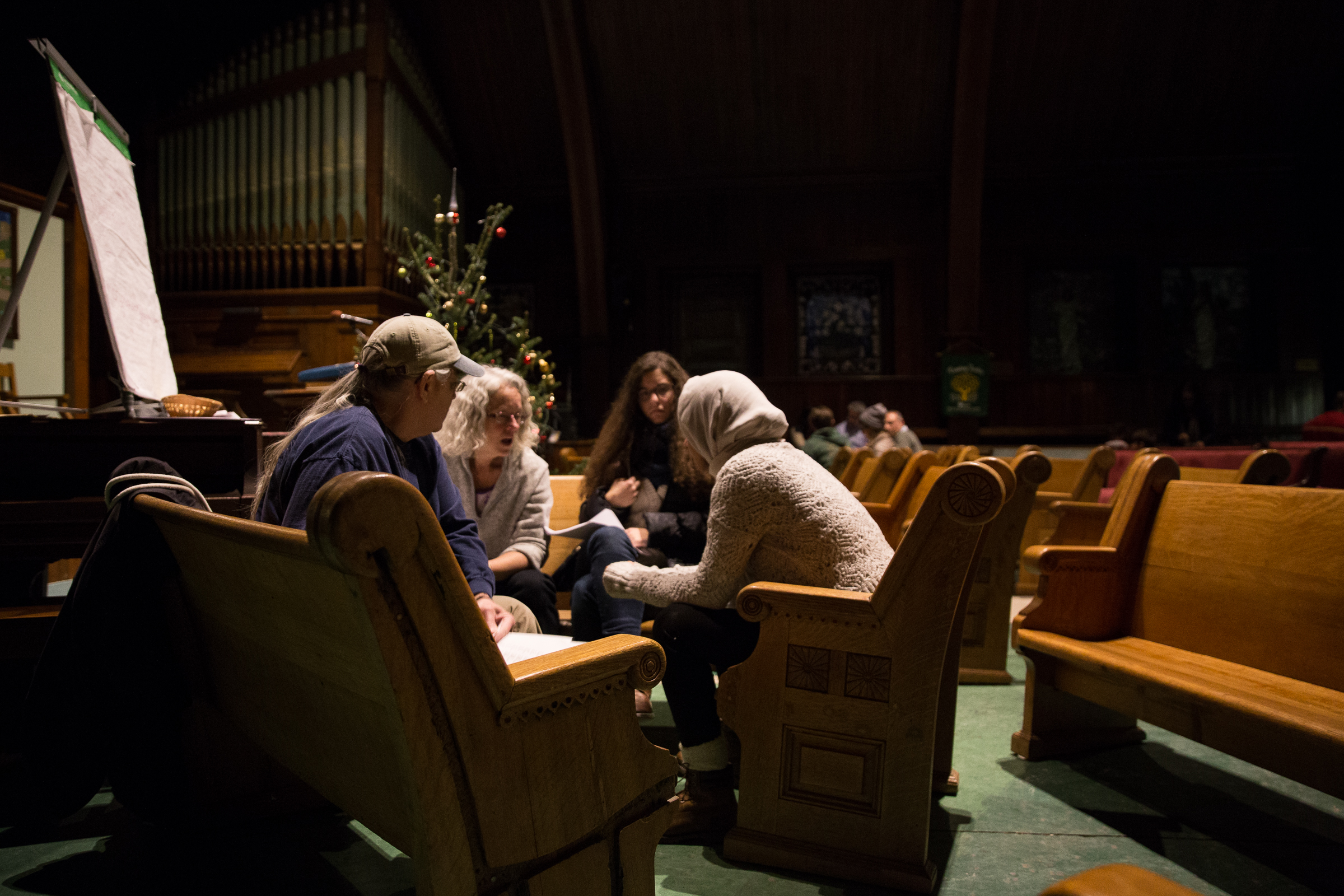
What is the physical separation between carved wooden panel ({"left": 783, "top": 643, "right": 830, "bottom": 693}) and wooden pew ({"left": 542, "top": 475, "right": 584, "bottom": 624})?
1377 mm

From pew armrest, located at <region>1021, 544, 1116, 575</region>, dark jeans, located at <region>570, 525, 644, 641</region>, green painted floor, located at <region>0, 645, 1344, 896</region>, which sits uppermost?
pew armrest, located at <region>1021, 544, 1116, 575</region>

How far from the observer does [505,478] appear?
2.84 meters

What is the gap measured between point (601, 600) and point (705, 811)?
2.82ft

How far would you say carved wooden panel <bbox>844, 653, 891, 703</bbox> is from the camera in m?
1.73

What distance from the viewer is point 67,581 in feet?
16.3

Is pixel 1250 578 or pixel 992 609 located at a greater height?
pixel 1250 578

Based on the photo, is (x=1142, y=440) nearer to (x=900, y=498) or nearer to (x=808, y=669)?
(x=900, y=498)

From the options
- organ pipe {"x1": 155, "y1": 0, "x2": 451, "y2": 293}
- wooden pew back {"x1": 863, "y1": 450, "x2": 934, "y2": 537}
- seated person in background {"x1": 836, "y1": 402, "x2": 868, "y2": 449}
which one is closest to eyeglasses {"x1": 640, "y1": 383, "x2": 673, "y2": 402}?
wooden pew back {"x1": 863, "y1": 450, "x2": 934, "y2": 537}

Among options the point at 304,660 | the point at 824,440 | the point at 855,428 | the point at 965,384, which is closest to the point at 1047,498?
the point at 824,440

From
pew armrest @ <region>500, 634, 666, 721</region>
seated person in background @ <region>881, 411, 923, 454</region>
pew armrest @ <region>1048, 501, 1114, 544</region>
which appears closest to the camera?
pew armrest @ <region>500, 634, 666, 721</region>

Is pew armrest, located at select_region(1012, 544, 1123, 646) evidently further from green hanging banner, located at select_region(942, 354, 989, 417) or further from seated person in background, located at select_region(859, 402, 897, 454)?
green hanging banner, located at select_region(942, 354, 989, 417)

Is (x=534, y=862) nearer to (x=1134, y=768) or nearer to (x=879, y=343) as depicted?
(x=1134, y=768)

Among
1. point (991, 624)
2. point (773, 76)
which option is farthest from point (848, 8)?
point (991, 624)

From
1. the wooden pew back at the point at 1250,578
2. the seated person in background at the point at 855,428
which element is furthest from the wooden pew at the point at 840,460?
the wooden pew back at the point at 1250,578
